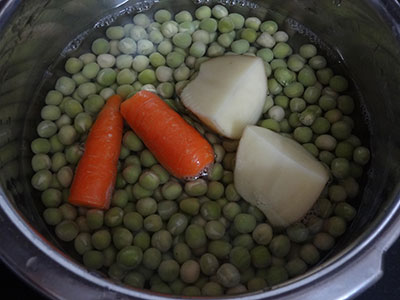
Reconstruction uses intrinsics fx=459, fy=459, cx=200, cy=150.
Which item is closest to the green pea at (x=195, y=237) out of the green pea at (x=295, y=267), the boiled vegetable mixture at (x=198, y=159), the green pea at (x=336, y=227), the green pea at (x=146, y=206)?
the boiled vegetable mixture at (x=198, y=159)

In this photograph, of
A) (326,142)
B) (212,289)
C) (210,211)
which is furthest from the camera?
(326,142)

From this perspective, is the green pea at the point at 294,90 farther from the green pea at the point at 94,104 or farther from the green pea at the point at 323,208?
the green pea at the point at 94,104

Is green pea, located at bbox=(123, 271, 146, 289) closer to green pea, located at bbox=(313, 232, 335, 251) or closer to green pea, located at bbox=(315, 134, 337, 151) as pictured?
green pea, located at bbox=(313, 232, 335, 251)

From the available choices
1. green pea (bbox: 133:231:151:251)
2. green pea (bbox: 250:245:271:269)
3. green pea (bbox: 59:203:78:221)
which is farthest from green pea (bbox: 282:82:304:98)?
green pea (bbox: 59:203:78:221)

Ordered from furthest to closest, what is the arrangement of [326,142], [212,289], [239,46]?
[239,46] < [326,142] < [212,289]

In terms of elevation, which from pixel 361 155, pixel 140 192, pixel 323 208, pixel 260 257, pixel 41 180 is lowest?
pixel 41 180

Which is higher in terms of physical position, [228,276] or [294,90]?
[294,90]

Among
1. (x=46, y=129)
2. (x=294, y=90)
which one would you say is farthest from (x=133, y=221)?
(x=294, y=90)

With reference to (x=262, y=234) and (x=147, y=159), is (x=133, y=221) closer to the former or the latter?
(x=147, y=159)
